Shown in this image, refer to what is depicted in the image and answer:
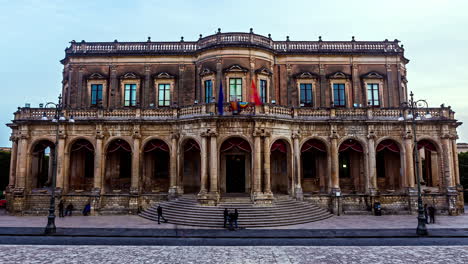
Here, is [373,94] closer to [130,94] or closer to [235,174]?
[235,174]

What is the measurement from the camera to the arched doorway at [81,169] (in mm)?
30609

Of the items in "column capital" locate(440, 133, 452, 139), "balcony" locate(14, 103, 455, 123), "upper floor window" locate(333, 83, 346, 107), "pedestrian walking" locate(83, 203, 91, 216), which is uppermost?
"upper floor window" locate(333, 83, 346, 107)

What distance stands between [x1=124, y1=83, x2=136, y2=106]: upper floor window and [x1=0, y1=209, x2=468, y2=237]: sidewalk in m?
12.3

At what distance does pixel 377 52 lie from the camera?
31.8 m

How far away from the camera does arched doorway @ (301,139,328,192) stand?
29703mm

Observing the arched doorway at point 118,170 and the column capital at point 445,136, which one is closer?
the column capital at point 445,136

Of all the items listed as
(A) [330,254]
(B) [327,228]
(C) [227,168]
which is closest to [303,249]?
(A) [330,254]

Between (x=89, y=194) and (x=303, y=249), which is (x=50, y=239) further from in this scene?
(x=303, y=249)

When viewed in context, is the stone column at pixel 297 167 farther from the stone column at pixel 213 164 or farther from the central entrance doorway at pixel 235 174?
the stone column at pixel 213 164

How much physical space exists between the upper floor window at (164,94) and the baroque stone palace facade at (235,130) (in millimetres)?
105

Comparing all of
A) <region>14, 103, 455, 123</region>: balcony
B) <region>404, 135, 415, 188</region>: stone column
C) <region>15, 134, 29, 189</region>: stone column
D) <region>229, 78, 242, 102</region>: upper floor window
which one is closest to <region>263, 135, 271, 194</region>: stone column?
<region>14, 103, 455, 123</region>: balcony

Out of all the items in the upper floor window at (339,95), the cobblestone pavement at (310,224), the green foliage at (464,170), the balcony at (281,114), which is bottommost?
the cobblestone pavement at (310,224)

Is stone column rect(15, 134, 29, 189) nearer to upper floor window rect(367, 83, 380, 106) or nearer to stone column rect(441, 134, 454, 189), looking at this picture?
upper floor window rect(367, 83, 380, 106)

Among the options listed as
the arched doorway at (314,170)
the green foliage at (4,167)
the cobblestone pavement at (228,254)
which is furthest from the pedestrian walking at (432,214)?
the green foliage at (4,167)
